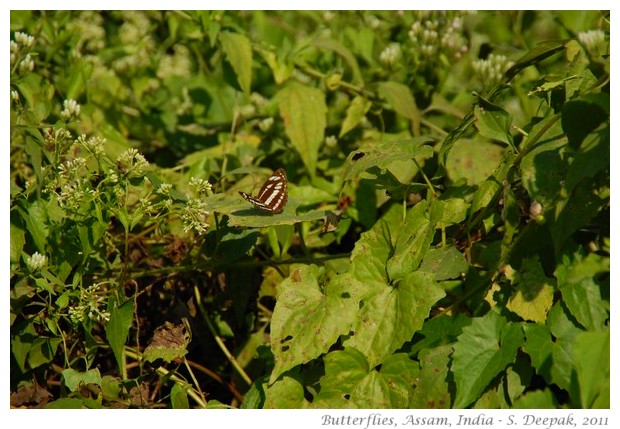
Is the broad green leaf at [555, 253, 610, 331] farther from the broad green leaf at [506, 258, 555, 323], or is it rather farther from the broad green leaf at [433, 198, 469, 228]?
the broad green leaf at [433, 198, 469, 228]

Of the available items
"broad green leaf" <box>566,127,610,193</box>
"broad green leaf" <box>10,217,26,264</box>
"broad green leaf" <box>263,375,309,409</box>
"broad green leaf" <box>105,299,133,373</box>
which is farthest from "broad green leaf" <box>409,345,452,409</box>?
"broad green leaf" <box>10,217,26,264</box>

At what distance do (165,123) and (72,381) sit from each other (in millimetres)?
1845

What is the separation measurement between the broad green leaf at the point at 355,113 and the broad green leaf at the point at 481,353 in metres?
1.43

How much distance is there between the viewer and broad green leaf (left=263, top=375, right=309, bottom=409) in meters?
2.29

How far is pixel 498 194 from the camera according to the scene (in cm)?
228

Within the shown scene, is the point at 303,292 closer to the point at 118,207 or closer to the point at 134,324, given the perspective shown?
the point at 118,207

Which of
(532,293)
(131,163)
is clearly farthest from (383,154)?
(131,163)

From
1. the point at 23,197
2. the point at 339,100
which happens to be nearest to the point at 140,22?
the point at 339,100

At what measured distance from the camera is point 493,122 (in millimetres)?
2346

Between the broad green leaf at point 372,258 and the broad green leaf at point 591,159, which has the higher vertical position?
the broad green leaf at point 591,159

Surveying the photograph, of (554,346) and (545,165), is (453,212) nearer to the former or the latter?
(545,165)

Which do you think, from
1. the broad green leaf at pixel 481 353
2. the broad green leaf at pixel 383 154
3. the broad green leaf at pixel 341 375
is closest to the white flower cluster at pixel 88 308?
the broad green leaf at pixel 341 375

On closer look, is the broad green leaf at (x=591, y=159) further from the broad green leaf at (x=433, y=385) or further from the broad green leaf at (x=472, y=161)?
the broad green leaf at (x=472, y=161)

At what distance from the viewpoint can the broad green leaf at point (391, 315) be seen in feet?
7.05
